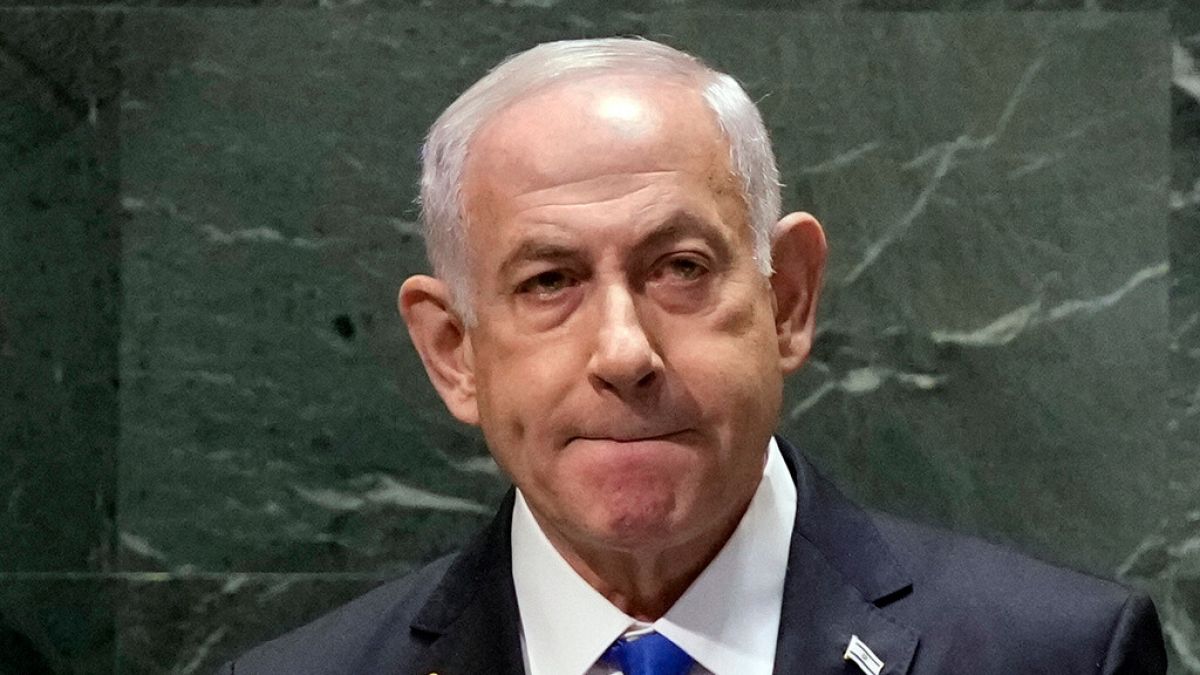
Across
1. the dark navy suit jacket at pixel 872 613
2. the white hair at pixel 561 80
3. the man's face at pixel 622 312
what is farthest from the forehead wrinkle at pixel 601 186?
the dark navy suit jacket at pixel 872 613

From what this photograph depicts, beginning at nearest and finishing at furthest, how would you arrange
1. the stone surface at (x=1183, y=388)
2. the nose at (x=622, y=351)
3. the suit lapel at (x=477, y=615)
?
the nose at (x=622, y=351) < the suit lapel at (x=477, y=615) < the stone surface at (x=1183, y=388)

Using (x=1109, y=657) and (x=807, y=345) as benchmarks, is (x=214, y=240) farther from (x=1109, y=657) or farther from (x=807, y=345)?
(x=1109, y=657)

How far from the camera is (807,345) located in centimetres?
162

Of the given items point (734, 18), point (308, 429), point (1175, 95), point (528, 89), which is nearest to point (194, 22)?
point (308, 429)

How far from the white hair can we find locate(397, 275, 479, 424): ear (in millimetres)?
31

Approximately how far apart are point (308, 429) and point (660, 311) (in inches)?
38.5

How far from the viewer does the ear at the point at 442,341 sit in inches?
64.6

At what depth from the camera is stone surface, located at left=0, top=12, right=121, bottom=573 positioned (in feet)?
7.71

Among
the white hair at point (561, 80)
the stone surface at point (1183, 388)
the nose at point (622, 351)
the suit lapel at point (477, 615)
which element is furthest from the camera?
the stone surface at point (1183, 388)

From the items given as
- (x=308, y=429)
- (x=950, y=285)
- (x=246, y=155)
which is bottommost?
(x=308, y=429)

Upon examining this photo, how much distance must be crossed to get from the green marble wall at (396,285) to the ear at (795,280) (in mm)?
681

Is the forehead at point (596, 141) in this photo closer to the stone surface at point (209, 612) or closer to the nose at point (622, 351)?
the nose at point (622, 351)

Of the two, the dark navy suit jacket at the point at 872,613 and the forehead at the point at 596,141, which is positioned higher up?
the forehead at the point at 596,141

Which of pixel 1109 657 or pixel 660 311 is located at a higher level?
pixel 660 311
